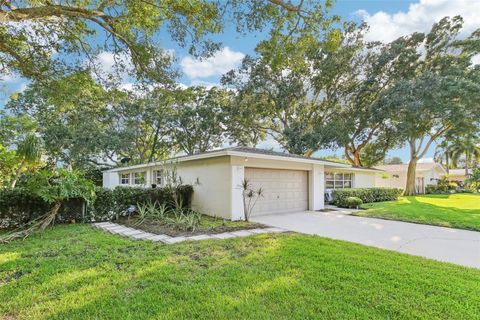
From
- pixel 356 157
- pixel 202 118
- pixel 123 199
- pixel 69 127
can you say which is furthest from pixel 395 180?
pixel 69 127

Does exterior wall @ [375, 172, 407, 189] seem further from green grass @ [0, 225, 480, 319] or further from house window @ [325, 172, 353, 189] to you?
green grass @ [0, 225, 480, 319]

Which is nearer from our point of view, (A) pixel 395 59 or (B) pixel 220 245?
(B) pixel 220 245

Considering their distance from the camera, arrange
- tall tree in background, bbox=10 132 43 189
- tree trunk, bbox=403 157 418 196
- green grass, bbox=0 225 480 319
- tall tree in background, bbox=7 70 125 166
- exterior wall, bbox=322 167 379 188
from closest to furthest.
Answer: green grass, bbox=0 225 480 319 → tall tree in background, bbox=10 132 43 189 → exterior wall, bbox=322 167 379 188 → tall tree in background, bbox=7 70 125 166 → tree trunk, bbox=403 157 418 196

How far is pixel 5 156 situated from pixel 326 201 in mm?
15547

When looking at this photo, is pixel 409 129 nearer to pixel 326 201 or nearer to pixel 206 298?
pixel 326 201

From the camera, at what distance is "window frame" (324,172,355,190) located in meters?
17.3

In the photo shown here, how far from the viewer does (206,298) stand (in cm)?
337

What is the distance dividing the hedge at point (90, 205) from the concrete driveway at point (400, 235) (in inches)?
158

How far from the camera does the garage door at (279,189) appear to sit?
1125cm

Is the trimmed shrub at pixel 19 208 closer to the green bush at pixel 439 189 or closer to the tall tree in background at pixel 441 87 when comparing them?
the tall tree in background at pixel 441 87

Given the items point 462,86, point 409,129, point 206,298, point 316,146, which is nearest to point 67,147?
point 316,146

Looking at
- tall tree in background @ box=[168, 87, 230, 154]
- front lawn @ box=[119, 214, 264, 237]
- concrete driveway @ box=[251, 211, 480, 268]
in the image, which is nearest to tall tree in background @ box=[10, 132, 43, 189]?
front lawn @ box=[119, 214, 264, 237]

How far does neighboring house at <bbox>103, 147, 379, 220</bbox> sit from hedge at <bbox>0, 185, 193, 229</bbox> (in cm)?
123

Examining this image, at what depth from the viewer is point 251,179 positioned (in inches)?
435
